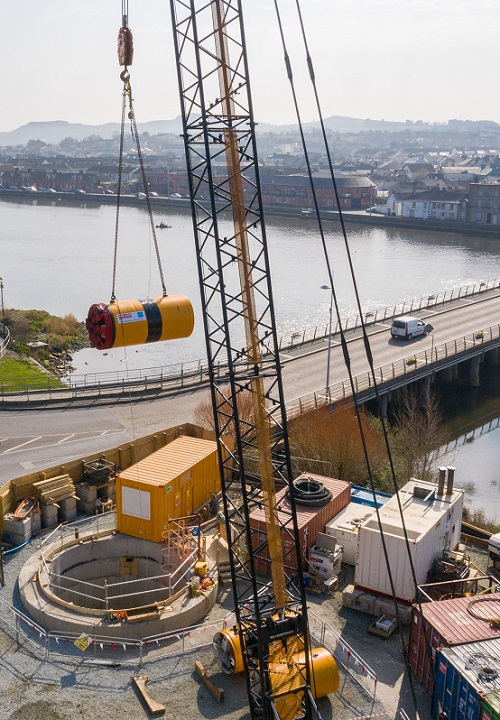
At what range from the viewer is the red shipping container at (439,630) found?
13.0m

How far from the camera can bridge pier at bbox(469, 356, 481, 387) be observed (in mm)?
40219

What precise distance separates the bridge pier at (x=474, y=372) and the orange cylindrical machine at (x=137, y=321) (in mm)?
28413

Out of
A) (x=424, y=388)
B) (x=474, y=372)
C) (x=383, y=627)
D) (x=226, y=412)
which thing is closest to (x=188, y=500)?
(x=383, y=627)

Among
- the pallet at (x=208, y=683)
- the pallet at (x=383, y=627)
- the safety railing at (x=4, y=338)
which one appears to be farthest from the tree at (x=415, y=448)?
the safety railing at (x=4, y=338)

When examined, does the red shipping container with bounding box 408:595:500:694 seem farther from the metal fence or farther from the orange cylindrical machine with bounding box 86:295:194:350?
the orange cylindrical machine with bounding box 86:295:194:350

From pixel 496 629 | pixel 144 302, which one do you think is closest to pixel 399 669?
pixel 496 629

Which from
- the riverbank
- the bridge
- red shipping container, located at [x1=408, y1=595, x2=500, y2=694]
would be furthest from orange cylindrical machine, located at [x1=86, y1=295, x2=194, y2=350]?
the riverbank

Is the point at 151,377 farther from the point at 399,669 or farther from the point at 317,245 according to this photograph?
the point at 317,245

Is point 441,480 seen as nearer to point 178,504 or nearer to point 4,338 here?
point 178,504

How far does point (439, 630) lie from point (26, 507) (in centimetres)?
973

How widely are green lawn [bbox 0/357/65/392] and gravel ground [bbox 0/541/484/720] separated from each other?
17.5m

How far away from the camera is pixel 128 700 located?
13078 mm

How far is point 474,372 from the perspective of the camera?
1599 inches

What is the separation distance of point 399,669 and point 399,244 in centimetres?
7803
